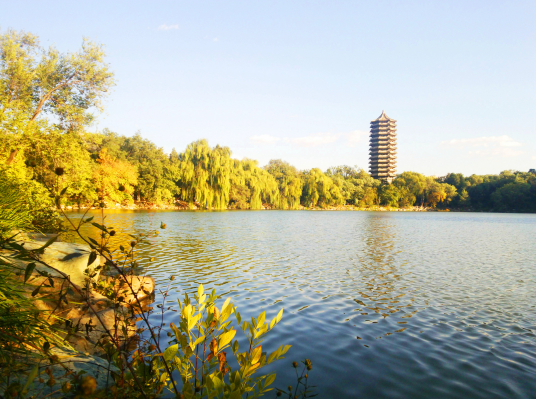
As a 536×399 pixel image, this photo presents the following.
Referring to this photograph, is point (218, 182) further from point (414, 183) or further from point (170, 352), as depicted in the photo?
point (414, 183)

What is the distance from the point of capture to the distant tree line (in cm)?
1384

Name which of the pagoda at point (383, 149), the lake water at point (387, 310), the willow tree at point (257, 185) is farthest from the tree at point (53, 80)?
the pagoda at point (383, 149)

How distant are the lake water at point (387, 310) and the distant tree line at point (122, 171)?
3.44 m

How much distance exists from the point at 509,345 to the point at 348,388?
9.82 feet

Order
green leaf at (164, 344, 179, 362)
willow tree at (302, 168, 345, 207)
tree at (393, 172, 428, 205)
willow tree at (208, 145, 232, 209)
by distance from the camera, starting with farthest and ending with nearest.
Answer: tree at (393, 172, 428, 205) < willow tree at (302, 168, 345, 207) < willow tree at (208, 145, 232, 209) < green leaf at (164, 344, 179, 362)

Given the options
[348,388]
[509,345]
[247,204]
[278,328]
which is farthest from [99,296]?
[247,204]

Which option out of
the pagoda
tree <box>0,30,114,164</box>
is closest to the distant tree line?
tree <box>0,30,114,164</box>

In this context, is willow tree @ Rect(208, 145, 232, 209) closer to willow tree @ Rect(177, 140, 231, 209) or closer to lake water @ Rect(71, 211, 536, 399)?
willow tree @ Rect(177, 140, 231, 209)

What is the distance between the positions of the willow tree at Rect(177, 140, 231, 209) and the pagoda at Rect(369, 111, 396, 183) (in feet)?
285

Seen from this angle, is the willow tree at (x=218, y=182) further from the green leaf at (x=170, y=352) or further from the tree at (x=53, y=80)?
the green leaf at (x=170, y=352)

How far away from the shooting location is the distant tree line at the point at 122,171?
1384 cm

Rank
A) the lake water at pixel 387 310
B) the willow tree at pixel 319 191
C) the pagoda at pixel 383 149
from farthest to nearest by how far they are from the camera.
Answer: the pagoda at pixel 383 149 < the willow tree at pixel 319 191 < the lake water at pixel 387 310

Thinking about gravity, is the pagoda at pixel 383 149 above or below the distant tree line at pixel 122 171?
above

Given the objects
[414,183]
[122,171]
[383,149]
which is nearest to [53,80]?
[122,171]
